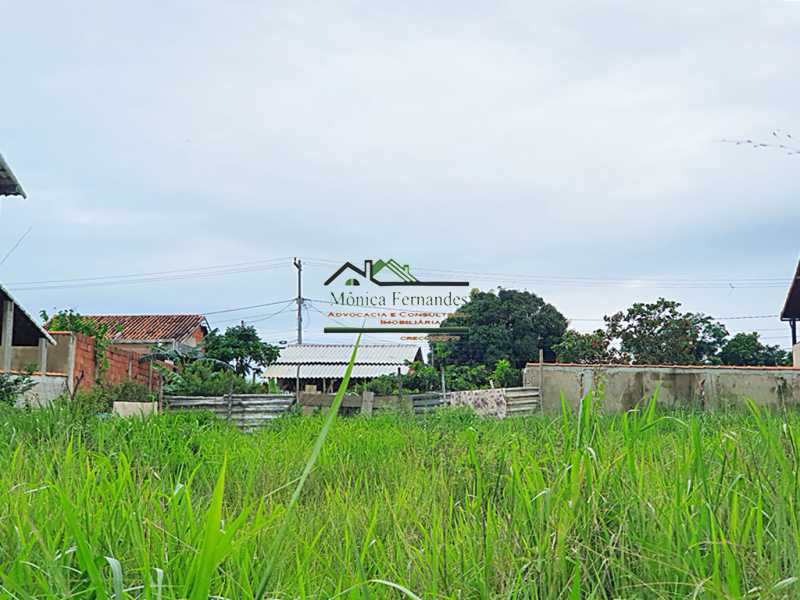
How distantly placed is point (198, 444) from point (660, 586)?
15.9 feet

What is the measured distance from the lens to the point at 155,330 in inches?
1421

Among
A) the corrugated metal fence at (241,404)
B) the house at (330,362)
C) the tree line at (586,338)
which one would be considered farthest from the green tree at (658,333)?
the corrugated metal fence at (241,404)

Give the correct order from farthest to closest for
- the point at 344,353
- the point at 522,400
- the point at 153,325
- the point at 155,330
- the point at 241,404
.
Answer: the point at 153,325
the point at 155,330
the point at 344,353
the point at 522,400
the point at 241,404

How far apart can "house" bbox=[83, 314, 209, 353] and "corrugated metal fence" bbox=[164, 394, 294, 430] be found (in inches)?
694

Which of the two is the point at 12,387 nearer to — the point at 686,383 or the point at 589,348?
the point at 686,383

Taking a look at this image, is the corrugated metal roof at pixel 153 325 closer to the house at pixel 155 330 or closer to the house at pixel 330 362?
the house at pixel 155 330

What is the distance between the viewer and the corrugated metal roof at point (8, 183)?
41.1 feet

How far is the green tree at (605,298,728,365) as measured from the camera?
2812cm

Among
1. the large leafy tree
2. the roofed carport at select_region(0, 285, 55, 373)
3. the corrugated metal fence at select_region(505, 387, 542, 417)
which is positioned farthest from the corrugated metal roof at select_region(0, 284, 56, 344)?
the large leafy tree

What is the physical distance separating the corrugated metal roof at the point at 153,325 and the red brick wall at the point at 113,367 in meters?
13.3

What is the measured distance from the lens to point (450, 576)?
2174 mm

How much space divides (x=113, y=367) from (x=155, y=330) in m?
16.3

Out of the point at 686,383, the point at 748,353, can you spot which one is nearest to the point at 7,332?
the point at 686,383

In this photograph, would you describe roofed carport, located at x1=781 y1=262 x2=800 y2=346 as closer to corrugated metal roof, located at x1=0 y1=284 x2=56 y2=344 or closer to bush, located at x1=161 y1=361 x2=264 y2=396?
bush, located at x1=161 y1=361 x2=264 y2=396
